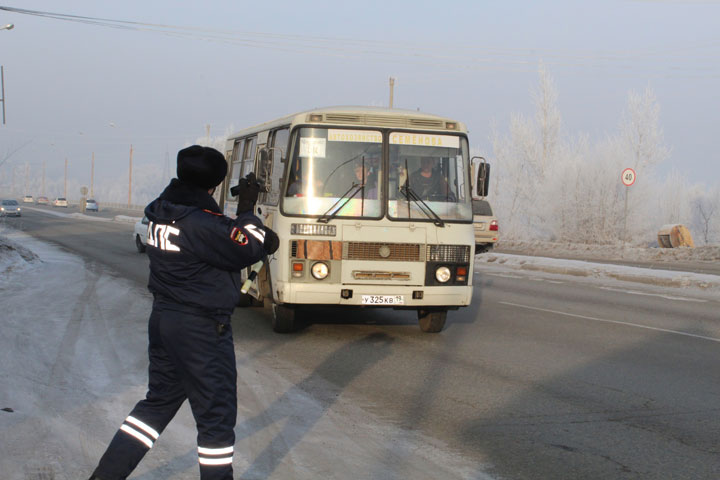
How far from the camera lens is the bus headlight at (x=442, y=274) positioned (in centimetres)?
960

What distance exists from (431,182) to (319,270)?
1.79 metres

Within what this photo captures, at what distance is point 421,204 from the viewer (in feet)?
31.8

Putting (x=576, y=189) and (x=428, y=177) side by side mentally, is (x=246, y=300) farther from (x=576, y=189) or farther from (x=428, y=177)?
(x=576, y=189)

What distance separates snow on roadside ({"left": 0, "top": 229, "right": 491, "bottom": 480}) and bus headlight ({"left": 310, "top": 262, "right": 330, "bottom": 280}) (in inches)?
50.5

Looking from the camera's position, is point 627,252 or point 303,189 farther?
point 627,252

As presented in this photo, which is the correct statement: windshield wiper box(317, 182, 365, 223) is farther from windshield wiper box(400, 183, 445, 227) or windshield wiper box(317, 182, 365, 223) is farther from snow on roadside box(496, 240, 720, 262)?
snow on roadside box(496, 240, 720, 262)

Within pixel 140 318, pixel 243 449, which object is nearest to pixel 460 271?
pixel 140 318

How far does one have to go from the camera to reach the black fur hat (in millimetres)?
3795

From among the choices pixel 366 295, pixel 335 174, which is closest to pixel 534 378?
pixel 366 295

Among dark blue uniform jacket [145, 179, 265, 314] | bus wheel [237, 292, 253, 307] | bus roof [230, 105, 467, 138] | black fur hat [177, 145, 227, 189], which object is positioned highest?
bus roof [230, 105, 467, 138]

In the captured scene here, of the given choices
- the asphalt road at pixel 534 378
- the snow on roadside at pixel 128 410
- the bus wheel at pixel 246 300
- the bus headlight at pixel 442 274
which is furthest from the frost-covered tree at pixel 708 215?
the snow on roadside at pixel 128 410

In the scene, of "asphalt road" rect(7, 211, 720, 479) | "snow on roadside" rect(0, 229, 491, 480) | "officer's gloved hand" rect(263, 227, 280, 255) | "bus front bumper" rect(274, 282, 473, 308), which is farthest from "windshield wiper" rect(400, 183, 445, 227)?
"officer's gloved hand" rect(263, 227, 280, 255)

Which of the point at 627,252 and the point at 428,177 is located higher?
the point at 428,177

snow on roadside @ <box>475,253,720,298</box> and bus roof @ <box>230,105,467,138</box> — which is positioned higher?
bus roof @ <box>230,105,467,138</box>
